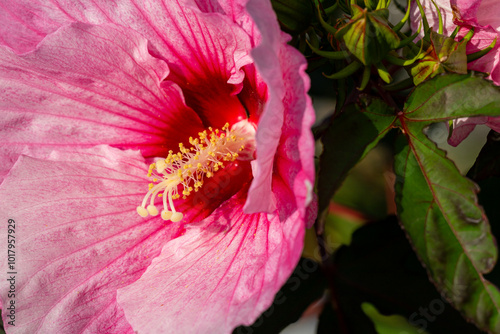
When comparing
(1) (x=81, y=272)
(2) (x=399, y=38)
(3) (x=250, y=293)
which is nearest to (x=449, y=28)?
(2) (x=399, y=38)

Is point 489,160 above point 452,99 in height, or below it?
below

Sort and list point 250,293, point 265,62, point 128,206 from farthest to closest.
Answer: point 128,206, point 250,293, point 265,62

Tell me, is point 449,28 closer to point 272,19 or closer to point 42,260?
point 272,19

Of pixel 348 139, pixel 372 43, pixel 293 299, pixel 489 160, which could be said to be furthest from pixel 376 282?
pixel 372 43

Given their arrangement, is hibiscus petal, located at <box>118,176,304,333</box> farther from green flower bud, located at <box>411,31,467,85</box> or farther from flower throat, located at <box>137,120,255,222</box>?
green flower bud, located at <box>411,31,467,85</box>

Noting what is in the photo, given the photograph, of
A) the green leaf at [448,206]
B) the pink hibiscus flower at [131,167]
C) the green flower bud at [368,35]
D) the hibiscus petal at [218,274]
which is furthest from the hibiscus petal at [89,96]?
the green leaf at [448,206]

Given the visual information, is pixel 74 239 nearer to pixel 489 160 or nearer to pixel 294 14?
pixel 294 14
